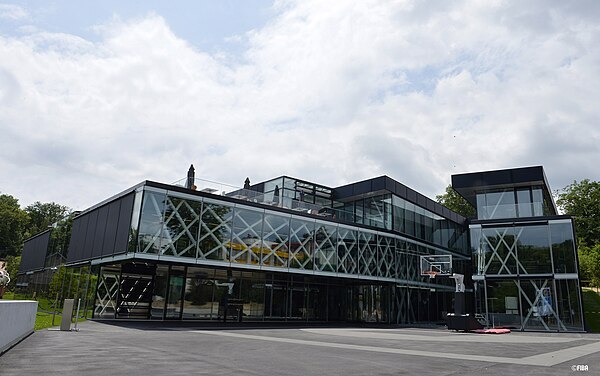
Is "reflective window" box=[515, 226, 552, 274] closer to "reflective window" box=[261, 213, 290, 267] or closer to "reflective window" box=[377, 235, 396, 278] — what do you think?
"reflective window" box=[377, 235, 396, 278]

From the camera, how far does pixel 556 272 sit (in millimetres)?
28438

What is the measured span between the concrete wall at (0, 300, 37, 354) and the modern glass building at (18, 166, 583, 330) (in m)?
7.13

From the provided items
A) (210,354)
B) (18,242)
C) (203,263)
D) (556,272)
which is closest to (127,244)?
(203,263)

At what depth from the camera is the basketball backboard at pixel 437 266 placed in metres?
31.7

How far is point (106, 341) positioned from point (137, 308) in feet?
39.4

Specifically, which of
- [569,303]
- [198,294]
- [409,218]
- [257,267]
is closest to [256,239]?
[257,267]

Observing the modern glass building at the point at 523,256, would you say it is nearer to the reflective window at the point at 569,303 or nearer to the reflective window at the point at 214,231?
the reflective window at the point at 569,303

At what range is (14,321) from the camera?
36.4ft

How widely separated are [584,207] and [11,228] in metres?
93.2

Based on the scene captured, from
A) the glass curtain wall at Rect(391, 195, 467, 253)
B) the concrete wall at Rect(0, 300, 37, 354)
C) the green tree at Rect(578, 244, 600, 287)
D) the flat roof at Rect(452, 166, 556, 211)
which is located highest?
the flat roof at Rect(452, 166, 556, 211)

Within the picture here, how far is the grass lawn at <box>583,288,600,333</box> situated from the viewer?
106 ft

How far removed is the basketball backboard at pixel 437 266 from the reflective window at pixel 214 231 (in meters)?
15.2

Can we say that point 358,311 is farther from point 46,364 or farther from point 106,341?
point 46,364

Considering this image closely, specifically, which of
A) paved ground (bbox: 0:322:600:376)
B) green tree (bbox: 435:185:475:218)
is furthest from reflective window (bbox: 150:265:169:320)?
green tree (bbox: 435:185:475:218)
